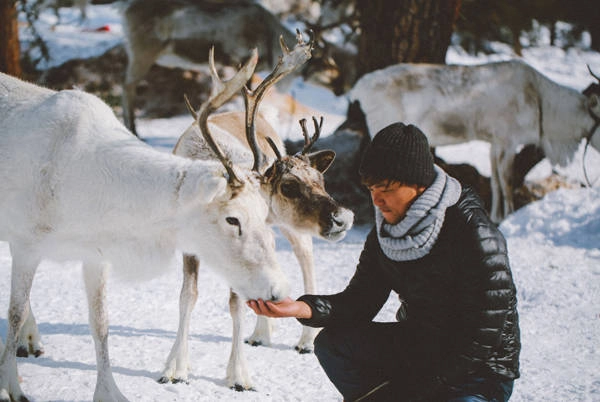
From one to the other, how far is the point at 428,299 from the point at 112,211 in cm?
156

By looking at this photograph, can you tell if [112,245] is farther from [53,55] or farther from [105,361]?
[53,55]

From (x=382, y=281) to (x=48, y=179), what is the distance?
5.50 feet

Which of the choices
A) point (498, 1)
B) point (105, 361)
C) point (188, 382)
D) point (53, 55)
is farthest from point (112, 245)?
point (53, 55)

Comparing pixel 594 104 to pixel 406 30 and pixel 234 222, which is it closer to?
pixel 406 30

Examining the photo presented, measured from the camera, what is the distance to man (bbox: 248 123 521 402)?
2479mm

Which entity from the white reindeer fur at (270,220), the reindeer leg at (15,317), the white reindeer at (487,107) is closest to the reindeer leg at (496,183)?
the white reindeer at (487,107)

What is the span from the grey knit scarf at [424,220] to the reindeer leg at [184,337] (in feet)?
5.26

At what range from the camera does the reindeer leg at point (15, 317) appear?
3.11 m

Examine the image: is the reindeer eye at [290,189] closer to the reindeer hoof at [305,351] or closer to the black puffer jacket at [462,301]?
the reindeer hoof at [305,351]

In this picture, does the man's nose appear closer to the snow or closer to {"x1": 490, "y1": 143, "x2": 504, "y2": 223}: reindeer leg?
the snow

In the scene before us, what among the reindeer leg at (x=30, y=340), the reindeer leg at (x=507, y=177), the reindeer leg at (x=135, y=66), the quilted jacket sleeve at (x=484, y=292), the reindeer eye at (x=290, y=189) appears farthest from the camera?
the reindeer leg at (x=135, y=66)

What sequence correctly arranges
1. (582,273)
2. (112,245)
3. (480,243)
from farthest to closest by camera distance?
(582,273), (112,245), (480,243)

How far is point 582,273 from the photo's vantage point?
548 centimetres

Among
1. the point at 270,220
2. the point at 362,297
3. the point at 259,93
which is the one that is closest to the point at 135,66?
the point at 270,220
